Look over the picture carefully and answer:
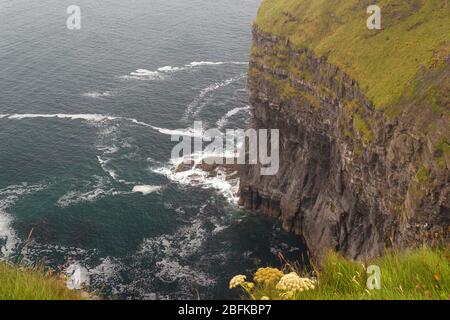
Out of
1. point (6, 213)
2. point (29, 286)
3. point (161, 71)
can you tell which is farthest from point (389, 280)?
point (161, 71)

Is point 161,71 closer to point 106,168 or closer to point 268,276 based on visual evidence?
point 106,168

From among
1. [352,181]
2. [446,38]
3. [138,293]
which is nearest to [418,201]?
[352,181]

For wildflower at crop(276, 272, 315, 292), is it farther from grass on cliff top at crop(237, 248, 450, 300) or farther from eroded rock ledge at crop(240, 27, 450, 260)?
eroded rock ledge at crop(240, 27, 450, 260)

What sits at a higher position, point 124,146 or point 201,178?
point 124,146

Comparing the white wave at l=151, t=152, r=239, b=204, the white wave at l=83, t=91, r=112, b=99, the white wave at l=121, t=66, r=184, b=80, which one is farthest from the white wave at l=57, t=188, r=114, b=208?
the white wave at l=121, t=66, r=184, b=80

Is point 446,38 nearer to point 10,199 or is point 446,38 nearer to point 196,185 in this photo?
point 196,185

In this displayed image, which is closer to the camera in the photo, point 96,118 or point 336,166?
point 336,166

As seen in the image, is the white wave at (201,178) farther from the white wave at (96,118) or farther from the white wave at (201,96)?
the white wave at (201,96)
